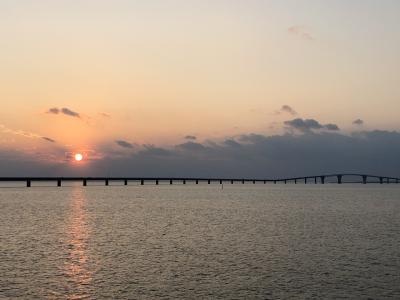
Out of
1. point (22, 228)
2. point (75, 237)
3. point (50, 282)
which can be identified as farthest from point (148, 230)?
point (50, 282)

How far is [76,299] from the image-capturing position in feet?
72.8

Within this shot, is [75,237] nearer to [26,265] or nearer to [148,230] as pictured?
[148,230]

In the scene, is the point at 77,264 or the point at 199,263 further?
the point at 199,263

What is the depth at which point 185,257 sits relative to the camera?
34.2 meters

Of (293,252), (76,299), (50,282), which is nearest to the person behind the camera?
(76,299)

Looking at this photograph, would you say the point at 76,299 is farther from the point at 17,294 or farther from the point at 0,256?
the point at 0,256

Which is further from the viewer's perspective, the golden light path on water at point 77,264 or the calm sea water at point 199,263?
the golden light path on water at point 77,264

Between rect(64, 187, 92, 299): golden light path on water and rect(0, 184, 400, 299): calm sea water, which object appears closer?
rect(0, 184, 400, 299): calm sea water

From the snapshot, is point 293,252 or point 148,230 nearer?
point 293,252

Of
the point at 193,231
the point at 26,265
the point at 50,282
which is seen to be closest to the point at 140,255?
the point at 26,265

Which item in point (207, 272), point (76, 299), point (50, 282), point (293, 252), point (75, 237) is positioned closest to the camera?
point (76, 299)

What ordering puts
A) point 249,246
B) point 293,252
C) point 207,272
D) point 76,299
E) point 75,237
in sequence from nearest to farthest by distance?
1. point 76,299
2. point 207,272
3. point 293,252
4. point 249,246
5. point 75,237

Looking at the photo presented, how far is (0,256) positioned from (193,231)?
21837mm

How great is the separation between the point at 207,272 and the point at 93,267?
6908mm
